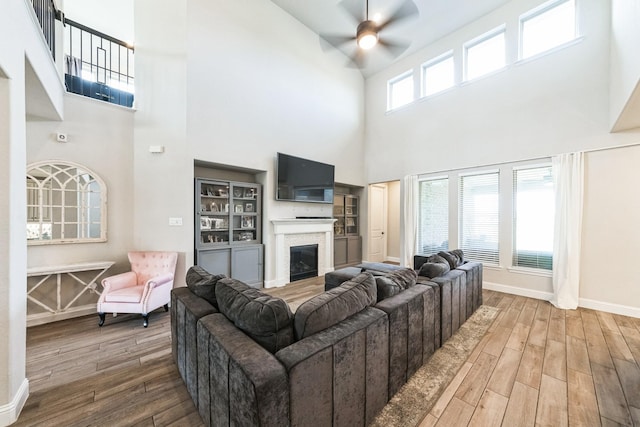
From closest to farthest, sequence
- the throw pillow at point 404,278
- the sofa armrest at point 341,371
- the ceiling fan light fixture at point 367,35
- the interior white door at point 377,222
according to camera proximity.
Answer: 1. the sofa armrest at point 341,371
2. the throw pillow at point 404,278
3. the ceiling fan light fixture at point 367,35
4. the interior white door at point 377,222

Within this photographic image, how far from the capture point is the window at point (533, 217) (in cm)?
398

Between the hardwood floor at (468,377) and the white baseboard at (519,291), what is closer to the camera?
the hardwood floor at (468,377)

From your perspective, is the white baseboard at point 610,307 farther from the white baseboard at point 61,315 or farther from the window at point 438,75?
the white baseboard at point 61,315

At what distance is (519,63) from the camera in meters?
4.22

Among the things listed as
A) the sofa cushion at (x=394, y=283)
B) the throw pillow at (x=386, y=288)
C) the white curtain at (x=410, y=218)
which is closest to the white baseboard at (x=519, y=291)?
the white curtain at (x=410, y=218)

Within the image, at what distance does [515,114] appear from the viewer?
4.26 metres

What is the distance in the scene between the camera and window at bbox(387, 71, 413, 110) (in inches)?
231

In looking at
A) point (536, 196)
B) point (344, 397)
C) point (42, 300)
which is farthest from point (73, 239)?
point (536, 196)

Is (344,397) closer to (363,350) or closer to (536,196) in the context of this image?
(363,350)

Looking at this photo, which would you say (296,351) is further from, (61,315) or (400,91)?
(400,91)

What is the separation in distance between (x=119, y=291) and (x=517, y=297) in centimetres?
579

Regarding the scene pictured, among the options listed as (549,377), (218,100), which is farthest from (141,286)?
(549,377)

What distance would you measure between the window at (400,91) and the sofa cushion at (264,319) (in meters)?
5.92

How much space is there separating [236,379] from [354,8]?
136 inches
